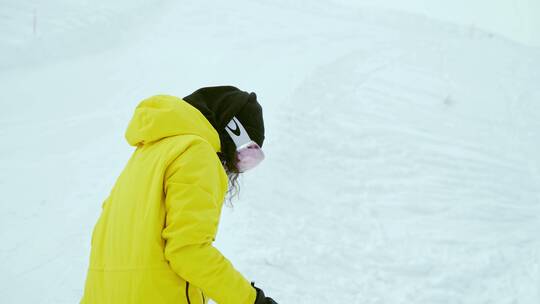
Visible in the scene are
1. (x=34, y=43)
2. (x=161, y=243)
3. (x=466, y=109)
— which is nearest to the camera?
(x=161, y=243)

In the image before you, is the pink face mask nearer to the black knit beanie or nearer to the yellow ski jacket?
the black knit beanie

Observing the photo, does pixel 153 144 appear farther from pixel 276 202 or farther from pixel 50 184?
pixel 50 184

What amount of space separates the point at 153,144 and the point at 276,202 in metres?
3.23

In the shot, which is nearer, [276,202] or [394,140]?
[276,202]

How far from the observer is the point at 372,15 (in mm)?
15773

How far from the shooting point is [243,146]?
1834 mm

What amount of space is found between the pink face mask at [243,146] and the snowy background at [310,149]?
6.45 ft

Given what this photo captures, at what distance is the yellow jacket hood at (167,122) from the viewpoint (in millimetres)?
1610

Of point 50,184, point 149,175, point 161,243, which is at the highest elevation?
point 149,175

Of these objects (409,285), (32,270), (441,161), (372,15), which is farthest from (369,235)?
(372,15)

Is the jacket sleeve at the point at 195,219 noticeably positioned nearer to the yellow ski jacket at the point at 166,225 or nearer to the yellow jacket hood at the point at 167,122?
the yellow ski jacket at the point at 166,225

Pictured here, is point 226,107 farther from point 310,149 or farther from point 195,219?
point 310,149

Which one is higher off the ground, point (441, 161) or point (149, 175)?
point (149, 175)

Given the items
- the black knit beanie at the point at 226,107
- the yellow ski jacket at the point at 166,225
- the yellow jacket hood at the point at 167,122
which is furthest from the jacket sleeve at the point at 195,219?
the black knit beanie at the point at 226,107
